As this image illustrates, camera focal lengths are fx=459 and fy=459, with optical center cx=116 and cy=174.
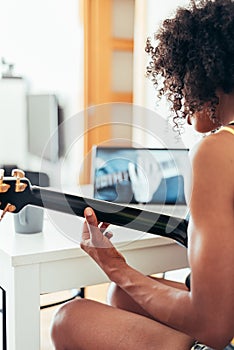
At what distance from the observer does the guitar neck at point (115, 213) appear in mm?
1078

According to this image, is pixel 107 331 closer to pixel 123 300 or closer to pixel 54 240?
pixel 123 300

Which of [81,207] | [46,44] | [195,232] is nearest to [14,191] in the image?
[81,207]

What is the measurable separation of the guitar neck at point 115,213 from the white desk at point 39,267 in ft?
0.40

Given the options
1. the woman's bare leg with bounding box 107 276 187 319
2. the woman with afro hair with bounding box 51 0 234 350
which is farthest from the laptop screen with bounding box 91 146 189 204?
the woman with afro hair with bounding box 51 0 234 350

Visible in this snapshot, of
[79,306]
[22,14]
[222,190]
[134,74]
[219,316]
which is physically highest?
[22,14]

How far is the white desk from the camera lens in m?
1.14

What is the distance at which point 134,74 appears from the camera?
287cm

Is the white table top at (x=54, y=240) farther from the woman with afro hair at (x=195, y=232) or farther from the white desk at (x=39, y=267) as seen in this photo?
the woman with afro hair at (x=195, y=232)

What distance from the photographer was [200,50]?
0.91 metres

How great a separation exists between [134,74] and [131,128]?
1.36ft

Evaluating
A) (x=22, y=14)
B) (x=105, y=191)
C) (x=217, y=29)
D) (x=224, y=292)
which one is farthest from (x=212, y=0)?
(x=22, y=14)

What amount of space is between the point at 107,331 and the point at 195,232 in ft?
1.11

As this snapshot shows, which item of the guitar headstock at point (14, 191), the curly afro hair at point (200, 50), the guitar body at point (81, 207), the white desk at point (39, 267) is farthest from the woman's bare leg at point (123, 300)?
the curly afro hair at point (200, 50)

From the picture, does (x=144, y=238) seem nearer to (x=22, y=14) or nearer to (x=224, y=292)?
(x=224, y=292)
